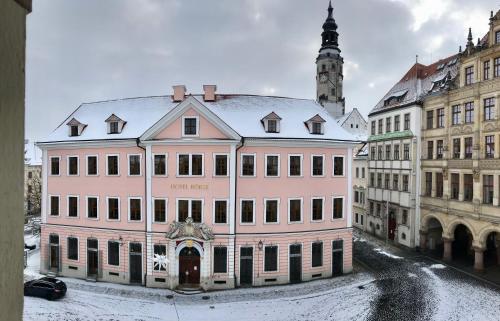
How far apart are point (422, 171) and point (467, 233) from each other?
28.1 ft

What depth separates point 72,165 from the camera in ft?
108

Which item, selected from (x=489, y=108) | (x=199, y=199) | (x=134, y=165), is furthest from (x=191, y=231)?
(x=489, y=108)

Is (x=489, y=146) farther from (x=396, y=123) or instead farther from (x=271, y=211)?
(x=271, y=211)

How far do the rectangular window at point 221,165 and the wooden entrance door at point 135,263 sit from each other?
9176 mm

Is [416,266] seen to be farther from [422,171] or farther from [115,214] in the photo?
[115,214]

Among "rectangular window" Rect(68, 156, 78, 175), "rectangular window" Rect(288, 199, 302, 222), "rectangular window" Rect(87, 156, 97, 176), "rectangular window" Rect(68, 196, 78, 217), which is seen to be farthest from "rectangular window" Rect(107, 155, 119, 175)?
"rectangular window" Rect(288, 199, 302, 222)

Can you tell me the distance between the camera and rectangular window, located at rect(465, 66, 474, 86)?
3441cm

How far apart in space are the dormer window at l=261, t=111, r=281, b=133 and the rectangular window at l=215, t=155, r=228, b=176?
4.74 m

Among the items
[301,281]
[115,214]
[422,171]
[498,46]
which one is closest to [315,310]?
[301,281]

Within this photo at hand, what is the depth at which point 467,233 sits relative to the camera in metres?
40.6

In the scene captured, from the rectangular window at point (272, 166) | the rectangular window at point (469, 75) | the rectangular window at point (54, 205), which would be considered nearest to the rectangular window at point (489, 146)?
the rectangular window at point (469, 75)

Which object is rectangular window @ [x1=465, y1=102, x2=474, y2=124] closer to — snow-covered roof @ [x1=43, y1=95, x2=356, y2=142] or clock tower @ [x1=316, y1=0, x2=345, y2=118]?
snow-covered roof @ [x1=43, y1=95, x2=356, y2=142]

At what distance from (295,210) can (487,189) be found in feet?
57.4

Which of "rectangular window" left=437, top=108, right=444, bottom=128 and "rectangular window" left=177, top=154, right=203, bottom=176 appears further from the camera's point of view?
"rectangular window" left=437, top=108, right=444, bottom=128
